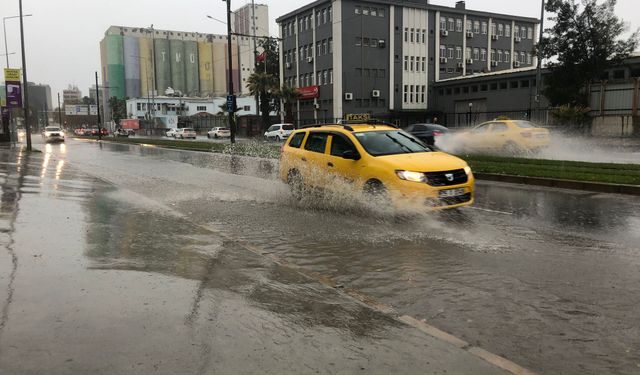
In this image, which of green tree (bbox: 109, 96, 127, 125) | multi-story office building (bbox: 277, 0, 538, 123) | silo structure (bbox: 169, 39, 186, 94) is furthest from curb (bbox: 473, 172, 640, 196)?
silo structure (bbox: 169, 39, 186, 94)

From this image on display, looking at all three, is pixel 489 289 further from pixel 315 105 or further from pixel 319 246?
pixel 315 105

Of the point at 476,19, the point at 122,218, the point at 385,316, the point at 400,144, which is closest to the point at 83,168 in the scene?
the point at 122,218

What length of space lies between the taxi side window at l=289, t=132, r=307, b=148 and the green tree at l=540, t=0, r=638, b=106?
2636 centimetres

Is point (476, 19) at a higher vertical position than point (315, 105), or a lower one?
higher

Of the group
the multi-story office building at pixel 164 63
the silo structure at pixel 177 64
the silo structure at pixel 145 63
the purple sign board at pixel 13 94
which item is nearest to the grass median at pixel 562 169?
the purple sign board at pixel 13 94

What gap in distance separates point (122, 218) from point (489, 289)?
641 cm

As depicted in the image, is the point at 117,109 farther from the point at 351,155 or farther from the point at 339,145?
the point at 351,155

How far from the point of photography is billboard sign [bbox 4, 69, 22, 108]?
106 feet

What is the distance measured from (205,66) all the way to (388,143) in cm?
13616

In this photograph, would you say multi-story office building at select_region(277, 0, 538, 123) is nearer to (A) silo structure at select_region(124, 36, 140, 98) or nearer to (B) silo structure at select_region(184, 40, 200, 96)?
(A) silo structure at select_region(124, 36, 140, 98)

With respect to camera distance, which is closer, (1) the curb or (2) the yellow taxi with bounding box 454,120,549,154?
(1) the curb

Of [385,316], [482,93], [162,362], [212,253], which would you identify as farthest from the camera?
[482,93]

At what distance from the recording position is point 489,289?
5.02 meters

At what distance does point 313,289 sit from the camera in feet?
16.6
